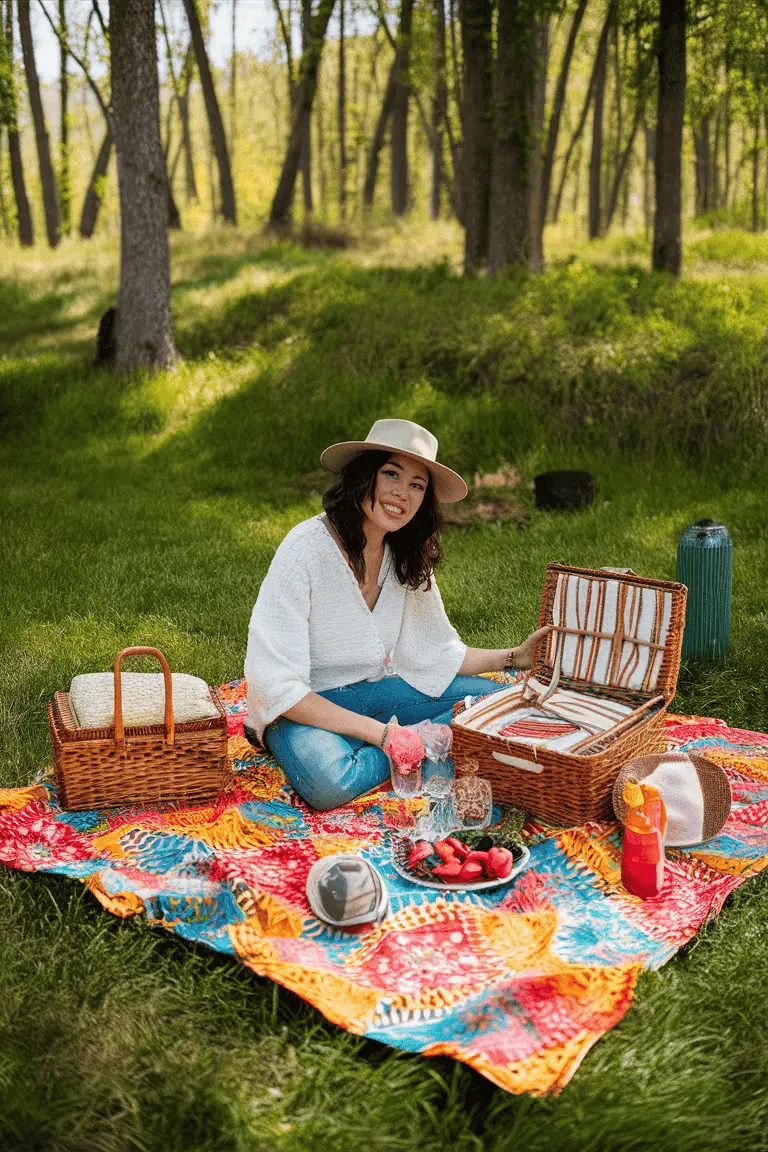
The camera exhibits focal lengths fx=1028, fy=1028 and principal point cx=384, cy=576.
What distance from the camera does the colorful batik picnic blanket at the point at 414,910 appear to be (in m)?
2.71

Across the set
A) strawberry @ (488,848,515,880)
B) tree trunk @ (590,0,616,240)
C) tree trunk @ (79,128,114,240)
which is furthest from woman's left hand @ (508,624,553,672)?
tree trunk @ (79,128,114,240)

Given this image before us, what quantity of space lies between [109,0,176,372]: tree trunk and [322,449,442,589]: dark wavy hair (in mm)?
8044

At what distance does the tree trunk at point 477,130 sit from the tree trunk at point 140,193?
14.0 ft

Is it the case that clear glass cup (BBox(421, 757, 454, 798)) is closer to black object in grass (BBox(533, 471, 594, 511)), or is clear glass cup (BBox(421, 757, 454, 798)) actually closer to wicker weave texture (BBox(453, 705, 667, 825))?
wicker weave texture (BBox(453, 705, 667, 825))

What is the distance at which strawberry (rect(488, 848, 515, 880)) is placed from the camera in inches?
131

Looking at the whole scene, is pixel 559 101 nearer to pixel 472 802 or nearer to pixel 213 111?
pixel 213 111

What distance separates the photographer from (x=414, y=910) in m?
3.21

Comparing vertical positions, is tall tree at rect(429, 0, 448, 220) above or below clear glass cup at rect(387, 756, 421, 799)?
above

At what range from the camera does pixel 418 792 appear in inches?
150

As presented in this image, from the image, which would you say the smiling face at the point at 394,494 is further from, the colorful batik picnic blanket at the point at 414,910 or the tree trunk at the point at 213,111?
the tree trunk at the point at 213,111

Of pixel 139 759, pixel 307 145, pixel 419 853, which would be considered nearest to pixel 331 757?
pixel 419 853

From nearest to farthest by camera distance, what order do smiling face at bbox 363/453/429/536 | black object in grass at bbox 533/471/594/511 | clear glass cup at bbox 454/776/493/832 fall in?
1. clear glass cup at bbox 454/776/493/832
2. smiling face at bbox 363/453/429/536
3. black object in grass at bbox 533/471/594/511

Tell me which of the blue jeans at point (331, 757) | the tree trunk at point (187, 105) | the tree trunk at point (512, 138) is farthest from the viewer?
the tree trunk at point (187, 105)

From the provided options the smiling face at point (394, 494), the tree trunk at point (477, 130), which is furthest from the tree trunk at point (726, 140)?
the smiling face at point (394, 494)
